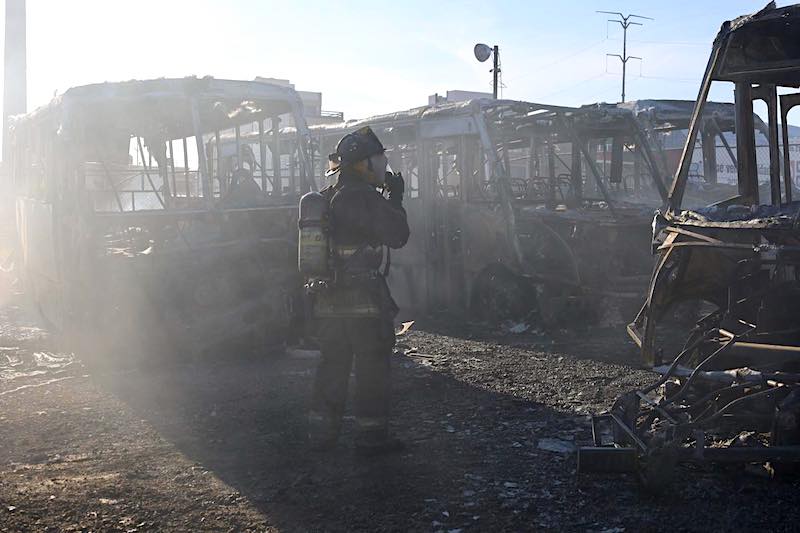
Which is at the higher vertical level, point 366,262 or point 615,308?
point 366,262

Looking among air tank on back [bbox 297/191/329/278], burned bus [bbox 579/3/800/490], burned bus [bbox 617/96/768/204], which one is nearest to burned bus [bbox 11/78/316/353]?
air tank on back [bbox 297/191/329/278]

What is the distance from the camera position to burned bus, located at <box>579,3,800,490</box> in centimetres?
409

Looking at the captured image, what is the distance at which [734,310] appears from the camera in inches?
196

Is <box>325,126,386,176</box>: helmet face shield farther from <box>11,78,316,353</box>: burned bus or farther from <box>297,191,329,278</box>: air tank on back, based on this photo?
<box>11,78,316,353</box>: burned bus

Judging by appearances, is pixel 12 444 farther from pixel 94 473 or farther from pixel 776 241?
pixel 776 241

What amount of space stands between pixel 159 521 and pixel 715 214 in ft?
10.9

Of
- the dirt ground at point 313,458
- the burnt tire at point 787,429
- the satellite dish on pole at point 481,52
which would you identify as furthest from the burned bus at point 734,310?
the satellite dish on pole at point 481,52

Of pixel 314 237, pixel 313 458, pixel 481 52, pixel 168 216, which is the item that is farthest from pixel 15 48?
pixel 313 458

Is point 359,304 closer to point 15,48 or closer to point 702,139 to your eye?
point 702,139

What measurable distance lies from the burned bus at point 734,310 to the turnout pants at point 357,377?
1.21 metres

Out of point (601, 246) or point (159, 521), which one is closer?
point (159, 521)

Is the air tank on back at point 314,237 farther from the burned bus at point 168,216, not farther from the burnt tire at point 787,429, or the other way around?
the burned bus at point 168,216

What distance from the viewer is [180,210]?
25.1 feet

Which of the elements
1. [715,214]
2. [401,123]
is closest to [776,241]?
[715,214]
